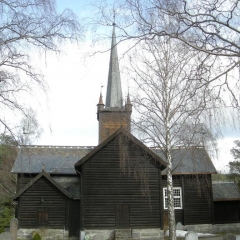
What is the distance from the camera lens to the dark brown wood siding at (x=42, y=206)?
25.0 meters

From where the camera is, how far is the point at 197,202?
94.0 ft

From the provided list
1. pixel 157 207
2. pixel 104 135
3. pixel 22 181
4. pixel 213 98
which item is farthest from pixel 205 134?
pixel 104 135

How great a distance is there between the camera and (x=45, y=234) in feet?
80.7

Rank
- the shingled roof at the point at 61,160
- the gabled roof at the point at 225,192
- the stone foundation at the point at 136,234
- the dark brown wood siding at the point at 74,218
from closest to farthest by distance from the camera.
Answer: the stone foundation at the point at 136,234
the dark brown wood siding at the point at 74,218
the shingled roof at the point at 61,160
the gabled roof at the point at 225,192

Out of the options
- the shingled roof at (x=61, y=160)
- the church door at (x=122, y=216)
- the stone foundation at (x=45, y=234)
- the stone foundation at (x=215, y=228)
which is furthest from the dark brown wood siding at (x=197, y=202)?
the stone foundation at (x=45, y=234)

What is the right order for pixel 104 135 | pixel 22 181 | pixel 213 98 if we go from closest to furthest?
pixel 213 98, pixel 22 181, pixel 104 135

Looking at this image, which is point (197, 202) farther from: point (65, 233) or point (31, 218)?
point (31, 218)

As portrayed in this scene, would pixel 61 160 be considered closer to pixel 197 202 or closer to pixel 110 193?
pixel 110 193

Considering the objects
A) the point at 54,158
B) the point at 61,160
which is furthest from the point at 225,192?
the point at 54,158

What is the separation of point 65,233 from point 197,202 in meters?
10.7

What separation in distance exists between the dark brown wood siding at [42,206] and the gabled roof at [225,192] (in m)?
12.6

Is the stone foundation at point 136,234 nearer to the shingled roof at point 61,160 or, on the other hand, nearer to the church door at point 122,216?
the church door at point 122,216

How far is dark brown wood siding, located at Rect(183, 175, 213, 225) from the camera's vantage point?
2820cm

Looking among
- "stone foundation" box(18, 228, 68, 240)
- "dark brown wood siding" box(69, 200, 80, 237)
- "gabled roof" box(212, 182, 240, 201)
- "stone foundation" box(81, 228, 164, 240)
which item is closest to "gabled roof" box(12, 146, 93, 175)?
"dark brown wood siding" box(69, 200, 80, 237)
